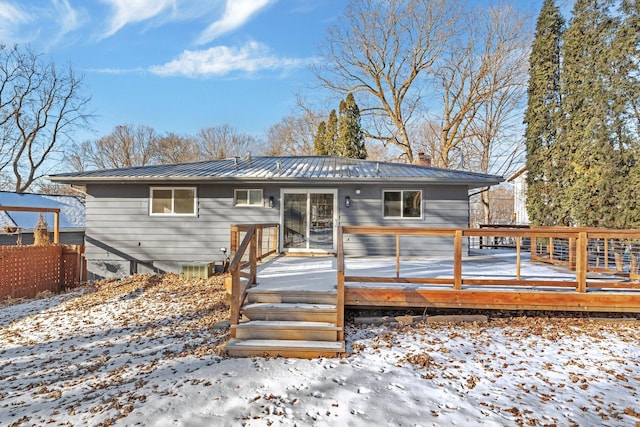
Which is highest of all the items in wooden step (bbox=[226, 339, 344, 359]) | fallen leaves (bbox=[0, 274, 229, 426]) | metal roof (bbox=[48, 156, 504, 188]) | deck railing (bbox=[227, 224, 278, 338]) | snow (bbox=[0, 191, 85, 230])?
metal roof (bbox=[48, 156, 504, 188])

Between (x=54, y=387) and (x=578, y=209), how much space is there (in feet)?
35.4

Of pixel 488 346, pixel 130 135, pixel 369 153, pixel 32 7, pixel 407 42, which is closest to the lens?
pixel 488 346

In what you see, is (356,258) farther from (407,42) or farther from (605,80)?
(407,42)

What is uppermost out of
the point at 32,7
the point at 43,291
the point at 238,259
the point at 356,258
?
the point at 32,7

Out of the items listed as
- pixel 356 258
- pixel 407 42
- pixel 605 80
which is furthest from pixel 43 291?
pixel 407 42

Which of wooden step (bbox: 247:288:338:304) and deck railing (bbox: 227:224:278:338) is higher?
deck railing (bbox: 227:224:278:338)

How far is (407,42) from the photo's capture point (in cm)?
1859

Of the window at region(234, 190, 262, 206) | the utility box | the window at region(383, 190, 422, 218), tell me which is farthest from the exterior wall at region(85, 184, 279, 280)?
the window at region(383, 190, 422, 218)

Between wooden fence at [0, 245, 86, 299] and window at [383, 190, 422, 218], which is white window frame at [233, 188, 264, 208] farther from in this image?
wooden fence at [0, 245, 86, 299]

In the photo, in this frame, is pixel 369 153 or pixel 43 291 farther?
pixel 369 153

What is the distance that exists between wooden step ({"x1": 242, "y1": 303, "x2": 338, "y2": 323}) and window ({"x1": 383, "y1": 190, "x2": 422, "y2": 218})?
4990 millimetres

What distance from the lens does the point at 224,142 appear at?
31984mm

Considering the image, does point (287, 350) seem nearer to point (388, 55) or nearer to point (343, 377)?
point (343, 377)

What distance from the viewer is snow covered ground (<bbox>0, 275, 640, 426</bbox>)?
8.83 feet
